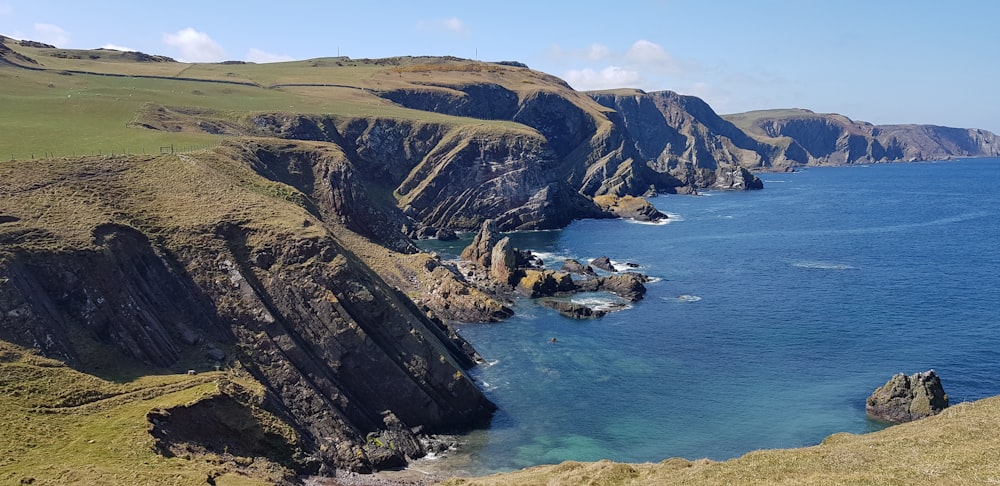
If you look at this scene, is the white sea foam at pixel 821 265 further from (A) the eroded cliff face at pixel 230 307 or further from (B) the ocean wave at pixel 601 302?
(A) the eroded cliff face at pixel 230 307

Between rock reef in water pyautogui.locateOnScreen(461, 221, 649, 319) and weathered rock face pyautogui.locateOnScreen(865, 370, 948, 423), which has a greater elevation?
rock reef in water pyautogui.locateOnScreen(461, 221, 649, 319)

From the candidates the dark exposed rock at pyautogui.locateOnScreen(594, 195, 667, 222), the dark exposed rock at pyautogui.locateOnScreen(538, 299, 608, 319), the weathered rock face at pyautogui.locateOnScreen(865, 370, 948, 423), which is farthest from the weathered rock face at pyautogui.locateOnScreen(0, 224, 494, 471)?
the dark exposed rock at pyautogui.locateOnScreen(594, 195, 667, 222)

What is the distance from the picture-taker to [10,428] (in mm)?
42125

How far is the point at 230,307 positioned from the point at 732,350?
5463 cm

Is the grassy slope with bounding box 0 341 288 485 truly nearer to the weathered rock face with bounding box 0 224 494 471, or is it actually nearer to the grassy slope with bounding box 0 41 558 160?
the weathered rock face with bounding box 0 224 494 471

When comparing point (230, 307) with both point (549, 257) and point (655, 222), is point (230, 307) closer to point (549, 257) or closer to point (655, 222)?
point (549, 257)

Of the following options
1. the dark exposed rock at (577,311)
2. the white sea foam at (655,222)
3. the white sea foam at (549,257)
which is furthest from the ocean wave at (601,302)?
the white sea foam at (655,222)

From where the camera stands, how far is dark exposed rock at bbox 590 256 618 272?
126 meters

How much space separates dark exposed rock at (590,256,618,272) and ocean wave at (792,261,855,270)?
3219 cm

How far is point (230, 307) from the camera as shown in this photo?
212ft

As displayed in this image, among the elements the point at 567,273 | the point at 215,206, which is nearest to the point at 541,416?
the point at 215,206

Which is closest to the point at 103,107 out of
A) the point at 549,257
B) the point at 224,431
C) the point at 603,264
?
the point at 549,257

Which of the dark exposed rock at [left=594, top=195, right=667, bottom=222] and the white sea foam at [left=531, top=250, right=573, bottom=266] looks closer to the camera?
the white sea foam at [left=531, top=250, right=573, bottom=266]

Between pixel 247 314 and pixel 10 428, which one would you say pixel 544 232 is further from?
pixel 10 428
